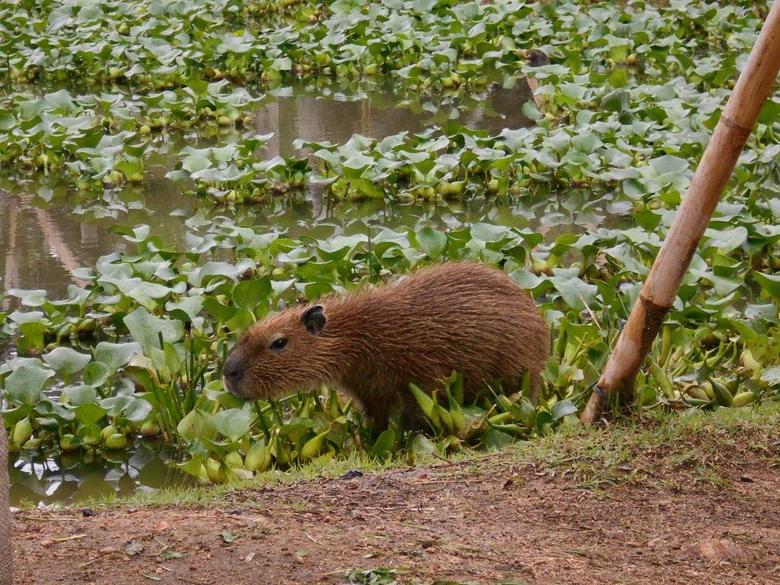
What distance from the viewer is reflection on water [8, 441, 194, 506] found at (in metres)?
5.33

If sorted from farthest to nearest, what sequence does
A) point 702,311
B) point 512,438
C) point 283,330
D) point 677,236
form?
point 702,311, point 283,330, point 512,438, point 677,236

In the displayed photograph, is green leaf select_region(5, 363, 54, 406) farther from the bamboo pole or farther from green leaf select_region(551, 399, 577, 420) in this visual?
the bamboo pole

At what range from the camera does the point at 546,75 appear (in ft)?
36.0

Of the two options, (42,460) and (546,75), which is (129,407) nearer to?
(42,460)

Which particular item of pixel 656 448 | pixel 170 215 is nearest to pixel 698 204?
pixel 656 448

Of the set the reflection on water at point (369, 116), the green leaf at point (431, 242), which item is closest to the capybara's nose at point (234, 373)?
the green leaf at point (431, 242)

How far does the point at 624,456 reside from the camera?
4.43m

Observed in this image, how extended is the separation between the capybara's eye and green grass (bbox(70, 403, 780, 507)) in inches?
27.2

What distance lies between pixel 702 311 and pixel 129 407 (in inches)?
108

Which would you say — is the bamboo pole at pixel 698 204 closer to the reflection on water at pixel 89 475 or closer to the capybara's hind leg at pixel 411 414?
the capybara's hind leg at pixel 411 414

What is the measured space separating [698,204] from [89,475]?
295 cm

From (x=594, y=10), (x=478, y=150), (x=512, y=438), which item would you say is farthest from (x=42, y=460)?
(x=594, y=10)

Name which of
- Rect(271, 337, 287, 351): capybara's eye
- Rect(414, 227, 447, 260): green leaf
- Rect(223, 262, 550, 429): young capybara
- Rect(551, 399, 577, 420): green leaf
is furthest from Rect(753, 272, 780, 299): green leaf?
Rect(271, 337, 287, 351): capybara's eye

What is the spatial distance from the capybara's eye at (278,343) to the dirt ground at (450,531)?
1035 mm
